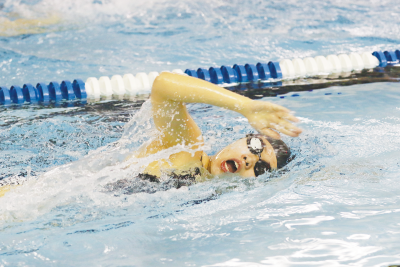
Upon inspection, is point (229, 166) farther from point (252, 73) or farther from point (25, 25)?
point (25, 25)

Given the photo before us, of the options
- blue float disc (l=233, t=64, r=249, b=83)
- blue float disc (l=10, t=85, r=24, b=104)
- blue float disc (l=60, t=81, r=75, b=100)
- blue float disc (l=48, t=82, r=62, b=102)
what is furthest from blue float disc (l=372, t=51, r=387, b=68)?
blue float disc (l=10, t=85, r=24, b=104)

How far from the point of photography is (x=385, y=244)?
1.90 m

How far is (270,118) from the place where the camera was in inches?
77.9

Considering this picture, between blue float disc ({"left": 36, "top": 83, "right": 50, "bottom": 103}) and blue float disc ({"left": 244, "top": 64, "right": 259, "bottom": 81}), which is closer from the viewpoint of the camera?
blue float disc ({"left": 36, "top": 83, "right": 50, "bottom": 103})

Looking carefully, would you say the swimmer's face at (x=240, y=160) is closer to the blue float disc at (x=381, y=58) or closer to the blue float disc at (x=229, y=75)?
the blue float disc at (x=229, y=75)

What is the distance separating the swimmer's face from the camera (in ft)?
7.80

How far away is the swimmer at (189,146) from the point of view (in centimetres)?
217

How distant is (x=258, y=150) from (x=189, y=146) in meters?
0.42

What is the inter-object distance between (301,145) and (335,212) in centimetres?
112

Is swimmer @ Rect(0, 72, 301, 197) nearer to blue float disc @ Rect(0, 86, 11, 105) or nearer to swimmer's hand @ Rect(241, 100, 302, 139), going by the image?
swimmer's hand @ Rect(241, 100, 302, 139)

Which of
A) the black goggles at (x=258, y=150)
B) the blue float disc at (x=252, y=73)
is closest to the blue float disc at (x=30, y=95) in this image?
the blue float disc at (x=252, y=73)

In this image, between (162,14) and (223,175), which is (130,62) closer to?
(162,14)

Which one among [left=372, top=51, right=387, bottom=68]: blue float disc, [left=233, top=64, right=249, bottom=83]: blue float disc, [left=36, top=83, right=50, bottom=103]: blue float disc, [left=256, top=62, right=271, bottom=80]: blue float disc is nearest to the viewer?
[left=36, top=83, right=50, bottom=103]: blue float disc

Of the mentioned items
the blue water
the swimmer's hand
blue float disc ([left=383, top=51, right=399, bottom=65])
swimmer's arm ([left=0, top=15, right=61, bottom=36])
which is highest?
swimmer's arm ([left=0, top=15, right=61, bottom=36])
